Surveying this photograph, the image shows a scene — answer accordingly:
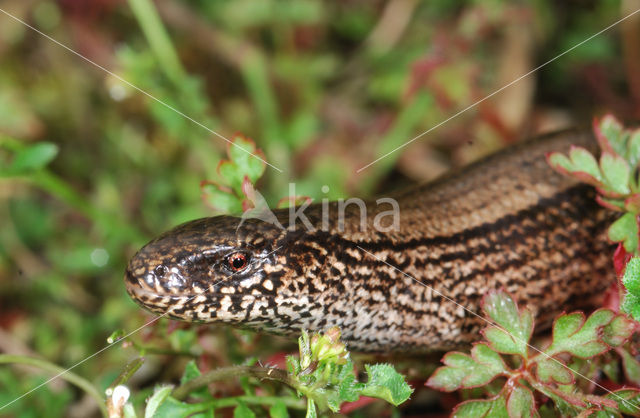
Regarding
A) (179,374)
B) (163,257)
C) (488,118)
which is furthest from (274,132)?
(163,257)

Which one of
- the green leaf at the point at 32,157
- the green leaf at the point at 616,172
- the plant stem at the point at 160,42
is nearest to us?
the green leaf at the point at 616,172

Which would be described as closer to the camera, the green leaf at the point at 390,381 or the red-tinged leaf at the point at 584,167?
the green leaf at the point at 390,381

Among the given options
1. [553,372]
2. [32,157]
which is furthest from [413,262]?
[32,157]

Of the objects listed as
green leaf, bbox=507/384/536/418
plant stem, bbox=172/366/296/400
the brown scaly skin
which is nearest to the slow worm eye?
the brown scaly skin

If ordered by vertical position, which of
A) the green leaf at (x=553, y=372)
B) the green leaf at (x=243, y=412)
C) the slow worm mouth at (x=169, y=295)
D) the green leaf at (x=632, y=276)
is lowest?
the green leaf at (x=243, y=412)

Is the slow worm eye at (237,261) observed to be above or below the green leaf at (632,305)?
above

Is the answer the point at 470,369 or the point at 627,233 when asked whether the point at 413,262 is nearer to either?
the point at 470,369

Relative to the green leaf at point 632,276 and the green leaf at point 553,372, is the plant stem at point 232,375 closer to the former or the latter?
the green leaf at point 553,372

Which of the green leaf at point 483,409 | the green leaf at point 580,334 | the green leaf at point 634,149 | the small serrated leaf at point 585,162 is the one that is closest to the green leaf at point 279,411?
the green leaf at point 483,409

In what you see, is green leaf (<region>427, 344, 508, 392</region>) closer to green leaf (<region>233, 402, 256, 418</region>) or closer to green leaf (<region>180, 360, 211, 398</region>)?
green leaf (<region>233, 402, 256, 418</region>)
